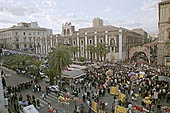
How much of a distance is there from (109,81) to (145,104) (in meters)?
6.49

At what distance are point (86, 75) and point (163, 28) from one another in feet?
71.4

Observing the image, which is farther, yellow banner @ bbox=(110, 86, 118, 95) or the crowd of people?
yellow banner @ bbox=(110, 86, 118, 95)

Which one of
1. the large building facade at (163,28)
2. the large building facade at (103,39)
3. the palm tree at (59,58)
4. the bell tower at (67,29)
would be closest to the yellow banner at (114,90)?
the palm tree at (59,58)

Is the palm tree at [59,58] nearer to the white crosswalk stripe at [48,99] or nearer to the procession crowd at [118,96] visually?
the procession crowd at [118,96]

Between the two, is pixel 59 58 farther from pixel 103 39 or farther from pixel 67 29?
pixel 67 29

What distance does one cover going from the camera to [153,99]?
13617 millimetres

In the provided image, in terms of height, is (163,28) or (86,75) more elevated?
(163,28)

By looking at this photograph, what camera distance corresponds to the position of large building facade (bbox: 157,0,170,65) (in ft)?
98.7

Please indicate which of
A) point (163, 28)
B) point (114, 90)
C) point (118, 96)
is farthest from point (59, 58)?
point (163, 28)

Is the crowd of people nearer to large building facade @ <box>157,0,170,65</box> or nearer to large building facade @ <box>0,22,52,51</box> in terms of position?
large building facade @ <box>157,0,170,65</box>

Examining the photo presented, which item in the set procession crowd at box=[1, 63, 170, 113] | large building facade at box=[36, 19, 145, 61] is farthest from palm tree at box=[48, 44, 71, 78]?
large building facade at box=[36, 19, 145, 61]

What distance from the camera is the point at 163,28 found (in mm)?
30906

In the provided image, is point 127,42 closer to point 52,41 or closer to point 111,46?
point 111,46

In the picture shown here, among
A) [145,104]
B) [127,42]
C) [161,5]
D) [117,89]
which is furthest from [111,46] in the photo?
[145,104]
